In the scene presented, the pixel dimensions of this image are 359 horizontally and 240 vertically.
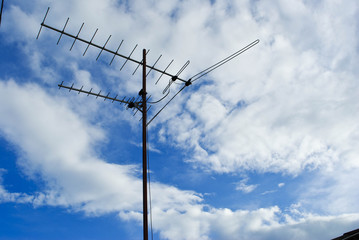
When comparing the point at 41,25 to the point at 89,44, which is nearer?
the point at 41,25

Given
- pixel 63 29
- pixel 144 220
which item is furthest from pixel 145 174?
pixel 63 29

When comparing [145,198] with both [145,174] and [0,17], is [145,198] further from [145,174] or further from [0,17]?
[0,17]

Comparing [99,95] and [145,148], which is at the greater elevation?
[99,95]

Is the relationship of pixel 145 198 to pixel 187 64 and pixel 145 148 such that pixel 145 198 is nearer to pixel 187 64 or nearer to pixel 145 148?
pixel 145 148

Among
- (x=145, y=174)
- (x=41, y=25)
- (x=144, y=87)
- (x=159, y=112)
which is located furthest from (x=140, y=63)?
(x=145, y=174)

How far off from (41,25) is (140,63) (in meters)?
2.99

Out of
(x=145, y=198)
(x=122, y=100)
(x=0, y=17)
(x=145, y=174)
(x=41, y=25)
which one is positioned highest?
(x=41, y=25)

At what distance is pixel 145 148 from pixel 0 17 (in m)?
4.12

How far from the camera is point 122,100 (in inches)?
333

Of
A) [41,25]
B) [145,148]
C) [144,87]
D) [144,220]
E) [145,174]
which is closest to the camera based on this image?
[144,220]

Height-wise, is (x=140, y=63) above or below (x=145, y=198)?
above

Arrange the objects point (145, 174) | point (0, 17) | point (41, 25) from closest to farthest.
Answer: point (0, 17)
point (145, 174)
point (41, 25)

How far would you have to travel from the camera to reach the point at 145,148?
6875 mm

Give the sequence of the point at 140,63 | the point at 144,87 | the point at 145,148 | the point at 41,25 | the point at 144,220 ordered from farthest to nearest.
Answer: the point at 140,63
the point at 144,87
the point at 41,25
the point at 145,148
the point at 144,220
